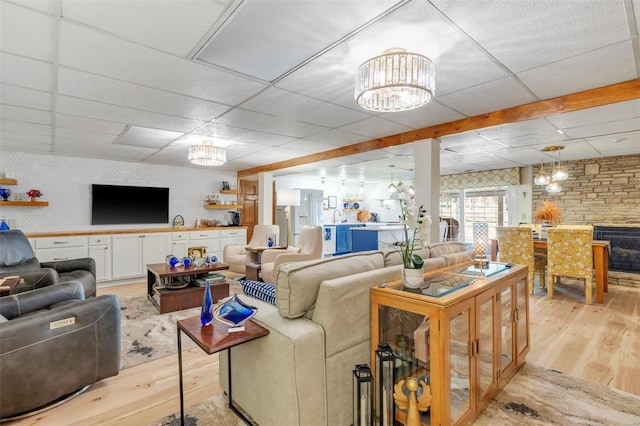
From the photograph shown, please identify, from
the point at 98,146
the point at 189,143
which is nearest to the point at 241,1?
the point at 189,143

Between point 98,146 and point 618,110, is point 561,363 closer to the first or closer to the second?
point 618,110

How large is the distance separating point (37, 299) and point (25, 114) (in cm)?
207

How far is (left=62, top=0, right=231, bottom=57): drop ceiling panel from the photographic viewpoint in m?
1.52

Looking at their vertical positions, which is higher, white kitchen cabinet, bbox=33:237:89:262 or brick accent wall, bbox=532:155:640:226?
brick accent wall, bbox=532:155:640:226

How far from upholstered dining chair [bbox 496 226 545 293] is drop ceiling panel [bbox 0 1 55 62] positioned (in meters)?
5.46

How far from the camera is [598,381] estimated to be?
2238 millimetres

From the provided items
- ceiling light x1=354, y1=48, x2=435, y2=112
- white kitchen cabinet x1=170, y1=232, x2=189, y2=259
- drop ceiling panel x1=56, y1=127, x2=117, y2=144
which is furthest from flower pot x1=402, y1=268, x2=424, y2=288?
white kitchen cabinet x1=170, y1=232, x2=189, y2=259

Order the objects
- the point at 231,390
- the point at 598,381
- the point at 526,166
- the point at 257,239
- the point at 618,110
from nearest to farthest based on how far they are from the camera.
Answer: the point at 231,390 < the point at 598,381 < the point at 618,110 < the point at 257,239 < the point at 526,166

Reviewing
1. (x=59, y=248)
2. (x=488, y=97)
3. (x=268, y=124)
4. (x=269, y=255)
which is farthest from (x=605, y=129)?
(x=59, y=248)

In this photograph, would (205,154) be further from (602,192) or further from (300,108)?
(602,192)

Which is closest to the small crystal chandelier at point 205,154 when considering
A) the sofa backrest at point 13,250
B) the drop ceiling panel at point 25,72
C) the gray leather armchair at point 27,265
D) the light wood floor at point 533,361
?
the drop ceiling panel at point 25,72

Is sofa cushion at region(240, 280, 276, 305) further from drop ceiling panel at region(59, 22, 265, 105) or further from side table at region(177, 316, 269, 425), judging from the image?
drop ceiling panel at region(59, 22, 265, 105)

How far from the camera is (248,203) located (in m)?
7.80

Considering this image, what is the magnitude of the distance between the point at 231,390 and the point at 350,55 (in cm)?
233
